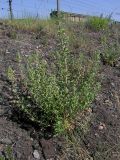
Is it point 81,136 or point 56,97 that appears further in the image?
point 81,136

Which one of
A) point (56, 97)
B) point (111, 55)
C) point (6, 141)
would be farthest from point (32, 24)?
point (6, 141)

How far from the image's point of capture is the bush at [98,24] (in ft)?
28.6

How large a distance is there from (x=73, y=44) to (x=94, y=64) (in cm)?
216

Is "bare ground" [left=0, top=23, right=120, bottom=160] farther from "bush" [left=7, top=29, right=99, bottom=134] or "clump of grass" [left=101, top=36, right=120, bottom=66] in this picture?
"clump of grass" [left=101, top=36, right=120, bottom=66]

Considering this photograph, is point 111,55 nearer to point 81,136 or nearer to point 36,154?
point 81,136

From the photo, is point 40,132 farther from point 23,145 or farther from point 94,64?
point 94,64

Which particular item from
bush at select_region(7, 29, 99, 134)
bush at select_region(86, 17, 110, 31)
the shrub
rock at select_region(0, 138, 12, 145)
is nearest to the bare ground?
rock at select_region(0, 138, 12, 145)

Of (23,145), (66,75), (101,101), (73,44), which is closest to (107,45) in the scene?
(73,44)

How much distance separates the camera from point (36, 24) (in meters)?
7.80

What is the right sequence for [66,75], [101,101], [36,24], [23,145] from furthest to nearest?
1. [36,24]
2. [101,101]
3. [66,75]
4. [23,145]

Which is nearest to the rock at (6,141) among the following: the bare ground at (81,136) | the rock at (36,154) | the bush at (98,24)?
the bare ground at (81,136)

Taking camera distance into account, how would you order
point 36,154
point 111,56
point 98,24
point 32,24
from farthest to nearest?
point 98,24 → point 32,24 → point 111,56 → point 36,154

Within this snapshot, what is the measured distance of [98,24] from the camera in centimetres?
880

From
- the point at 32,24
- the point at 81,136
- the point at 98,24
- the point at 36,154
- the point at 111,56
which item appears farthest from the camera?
the point at 98,24
